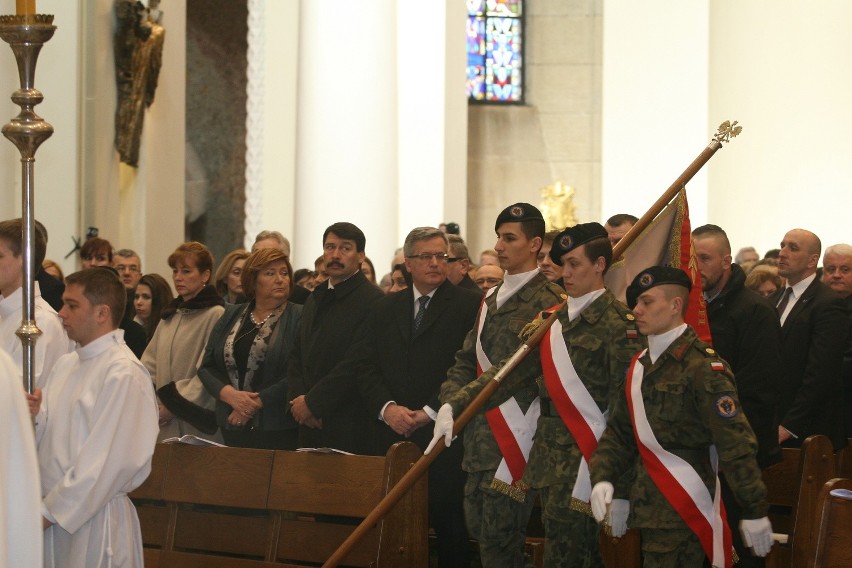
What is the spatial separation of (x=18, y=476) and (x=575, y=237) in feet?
10.8

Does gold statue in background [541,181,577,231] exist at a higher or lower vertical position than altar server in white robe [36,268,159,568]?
higher

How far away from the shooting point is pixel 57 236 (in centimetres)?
1004

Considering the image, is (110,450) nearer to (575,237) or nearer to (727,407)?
(575,237)

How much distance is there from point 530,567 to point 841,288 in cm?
344

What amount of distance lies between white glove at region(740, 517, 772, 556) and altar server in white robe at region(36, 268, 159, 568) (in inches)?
85.7

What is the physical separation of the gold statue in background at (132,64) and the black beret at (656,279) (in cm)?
703

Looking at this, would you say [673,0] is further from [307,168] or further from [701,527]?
[701,527]

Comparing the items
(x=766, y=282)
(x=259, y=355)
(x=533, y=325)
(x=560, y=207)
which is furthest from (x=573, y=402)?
(x=560, y=207)

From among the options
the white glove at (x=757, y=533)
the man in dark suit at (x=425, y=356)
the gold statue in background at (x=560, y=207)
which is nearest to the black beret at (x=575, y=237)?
the man in dark suit at (x=425, y=356)

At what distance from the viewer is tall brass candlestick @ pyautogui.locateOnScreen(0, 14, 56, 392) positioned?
4.42 metres

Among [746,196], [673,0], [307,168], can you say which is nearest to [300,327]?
[307,168]

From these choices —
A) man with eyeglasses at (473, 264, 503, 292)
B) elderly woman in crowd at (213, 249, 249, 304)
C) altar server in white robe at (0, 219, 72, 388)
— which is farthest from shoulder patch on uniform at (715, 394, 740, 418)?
elderly woman in crowd at (213, 249, 249, 304)

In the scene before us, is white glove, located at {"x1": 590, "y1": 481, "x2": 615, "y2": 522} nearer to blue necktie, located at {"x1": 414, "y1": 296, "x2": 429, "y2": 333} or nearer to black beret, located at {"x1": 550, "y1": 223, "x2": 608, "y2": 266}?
black beret, located at {"x1": 550, "y1": 223, "x2": 608, "y2": 266}

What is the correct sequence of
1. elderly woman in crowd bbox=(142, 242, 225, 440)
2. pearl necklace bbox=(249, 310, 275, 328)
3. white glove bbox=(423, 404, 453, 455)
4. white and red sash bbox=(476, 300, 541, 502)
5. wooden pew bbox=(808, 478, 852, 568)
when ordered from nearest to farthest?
wooden pew bbox=(808, 478, 852, 568)
white glove bbox=(423, 404, 453, 455)
white and red sash bbox=(476, 300, 541, 502)
pearl necklace bbox=(249, 310, 275, 328)
elderly woman in crowd bbox=(142, 242, 225, 440)
